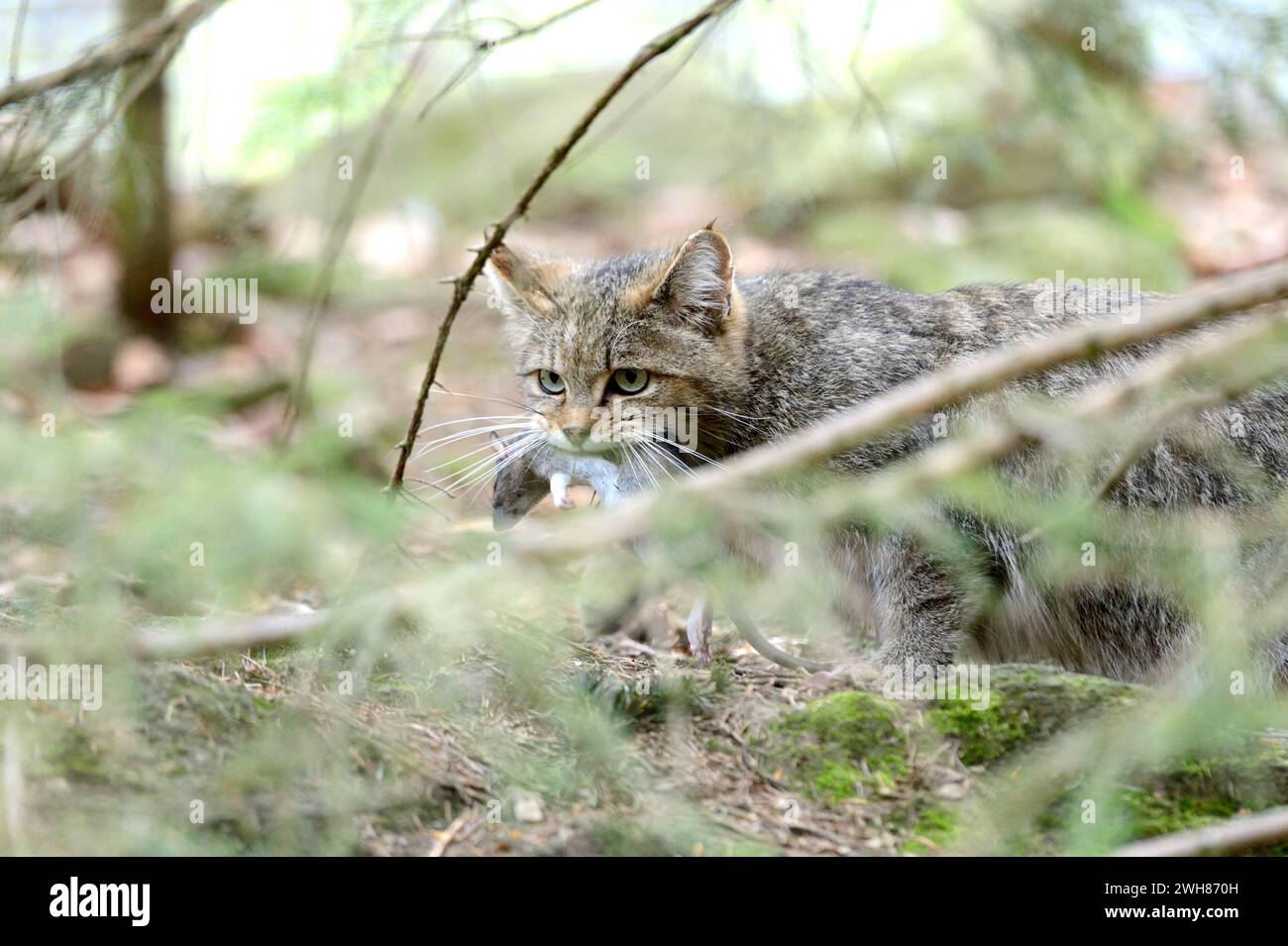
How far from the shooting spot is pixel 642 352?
194 inches

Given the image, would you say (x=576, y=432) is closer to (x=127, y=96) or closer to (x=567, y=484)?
(x=567, y=484)

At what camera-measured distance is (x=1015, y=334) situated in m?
5.04

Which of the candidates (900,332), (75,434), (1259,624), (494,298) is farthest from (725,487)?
(494,298)

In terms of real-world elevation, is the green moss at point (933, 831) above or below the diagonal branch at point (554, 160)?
below

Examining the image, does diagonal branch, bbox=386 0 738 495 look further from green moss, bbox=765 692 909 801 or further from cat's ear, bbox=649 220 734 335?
green moss, bbox=765 692 909 801

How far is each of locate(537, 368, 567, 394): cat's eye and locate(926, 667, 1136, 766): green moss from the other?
202 centimetres

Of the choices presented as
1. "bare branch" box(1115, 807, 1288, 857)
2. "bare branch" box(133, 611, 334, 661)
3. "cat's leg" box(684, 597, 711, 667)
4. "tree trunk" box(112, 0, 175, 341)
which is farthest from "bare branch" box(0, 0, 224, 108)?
"tree trunk" box(112, 0, 175, 341)

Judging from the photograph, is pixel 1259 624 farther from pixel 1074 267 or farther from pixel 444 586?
pixel 1074 267

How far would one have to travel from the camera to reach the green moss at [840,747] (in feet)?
12.6

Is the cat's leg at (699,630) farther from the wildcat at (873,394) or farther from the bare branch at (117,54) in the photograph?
the bare branch at (117,54)

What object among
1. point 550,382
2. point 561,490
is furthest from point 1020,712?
point 550,382

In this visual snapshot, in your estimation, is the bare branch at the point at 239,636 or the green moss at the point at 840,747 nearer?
the bare branch at the point at 239,636

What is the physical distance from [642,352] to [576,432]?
0.45 meters

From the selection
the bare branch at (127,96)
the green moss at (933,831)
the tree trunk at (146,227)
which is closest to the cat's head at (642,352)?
the bare branch at (127,96)
